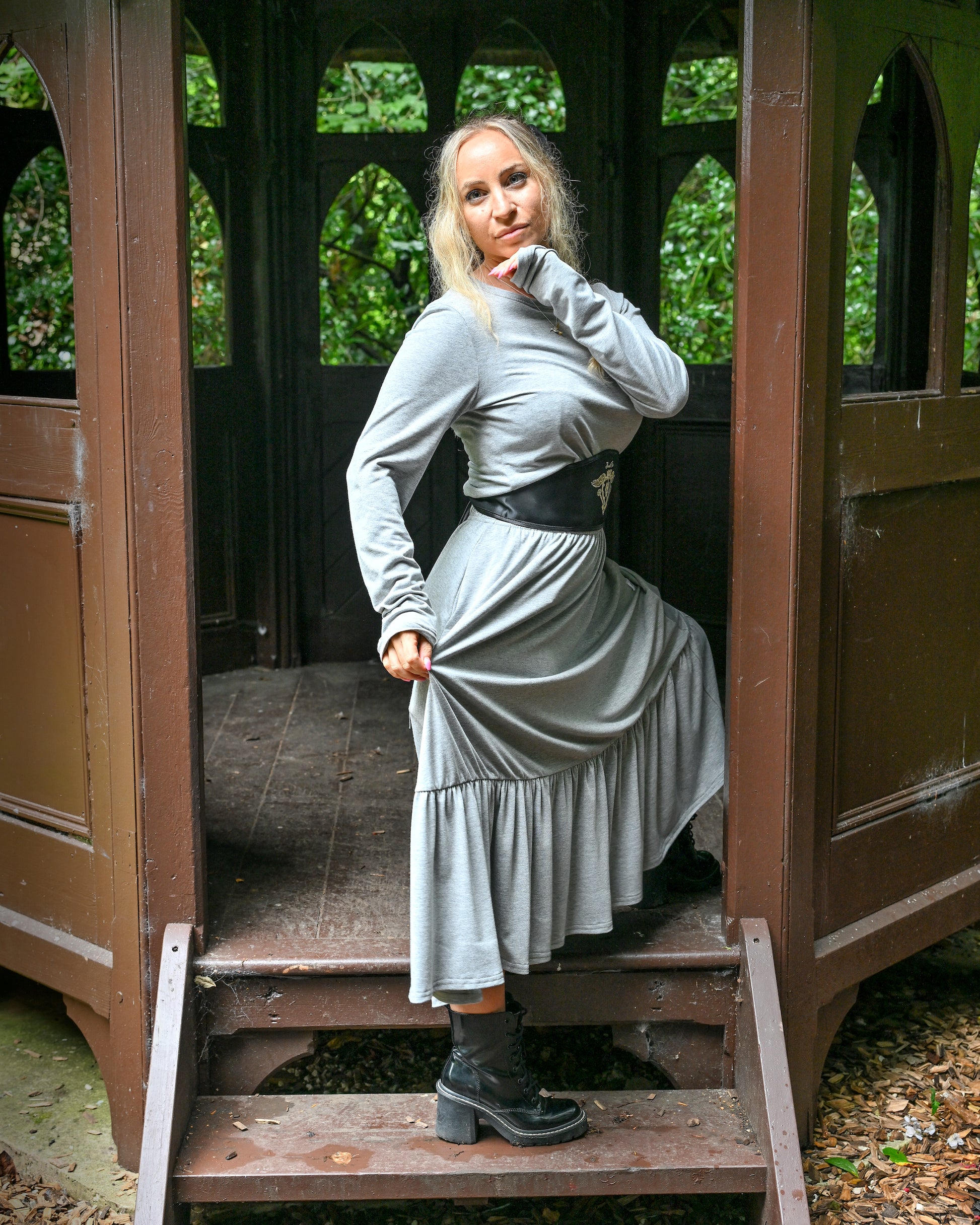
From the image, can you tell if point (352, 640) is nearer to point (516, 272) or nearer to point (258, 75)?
point (258, 75)

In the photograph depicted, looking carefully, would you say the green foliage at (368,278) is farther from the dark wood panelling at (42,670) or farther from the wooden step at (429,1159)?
the wooden step at (429,1159)

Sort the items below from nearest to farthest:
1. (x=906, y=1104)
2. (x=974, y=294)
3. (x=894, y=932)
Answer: (x=894, y=932) → (x=906, y=1104) → (x=974, y=294)

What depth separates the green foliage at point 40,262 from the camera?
668 cm

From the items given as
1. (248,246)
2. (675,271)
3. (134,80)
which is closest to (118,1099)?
(134,80)

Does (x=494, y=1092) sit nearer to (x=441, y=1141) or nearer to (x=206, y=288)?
(x=441, y=1141)

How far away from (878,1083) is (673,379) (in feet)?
6.61

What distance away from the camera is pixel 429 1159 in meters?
2.71

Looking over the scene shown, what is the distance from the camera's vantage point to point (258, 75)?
5.11 m

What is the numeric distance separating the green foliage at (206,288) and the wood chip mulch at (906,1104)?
4.92 meters

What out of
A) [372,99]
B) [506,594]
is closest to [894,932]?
[506,594]

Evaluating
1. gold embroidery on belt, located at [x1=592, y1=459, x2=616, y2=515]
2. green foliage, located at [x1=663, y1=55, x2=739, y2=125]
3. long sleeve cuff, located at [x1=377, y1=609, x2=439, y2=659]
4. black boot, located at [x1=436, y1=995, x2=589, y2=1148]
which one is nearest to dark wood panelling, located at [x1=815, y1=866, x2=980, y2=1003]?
black boot, located at [x1=436, y1=995, x2=589, y2=1148]

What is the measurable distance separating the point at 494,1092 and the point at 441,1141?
156 millimetres

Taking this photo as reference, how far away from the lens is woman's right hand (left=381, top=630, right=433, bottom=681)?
2514 mm

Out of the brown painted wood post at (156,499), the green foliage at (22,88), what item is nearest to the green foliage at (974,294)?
the green foliage at (22,88)
